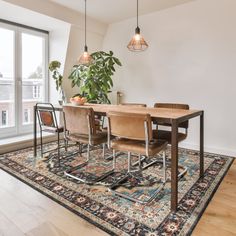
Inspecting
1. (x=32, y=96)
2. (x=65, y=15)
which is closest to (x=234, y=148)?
(x=65, y=15)

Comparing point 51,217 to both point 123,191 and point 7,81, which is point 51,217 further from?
point 7,81

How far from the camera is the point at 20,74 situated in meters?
3.85

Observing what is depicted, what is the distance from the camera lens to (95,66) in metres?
3.78

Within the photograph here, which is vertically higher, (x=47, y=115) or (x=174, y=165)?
(x=47, y=115)

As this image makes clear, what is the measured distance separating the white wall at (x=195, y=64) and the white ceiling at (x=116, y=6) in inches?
6.7

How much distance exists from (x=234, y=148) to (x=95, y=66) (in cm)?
263

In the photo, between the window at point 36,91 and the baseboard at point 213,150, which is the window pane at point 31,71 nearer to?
the window at point 36,91

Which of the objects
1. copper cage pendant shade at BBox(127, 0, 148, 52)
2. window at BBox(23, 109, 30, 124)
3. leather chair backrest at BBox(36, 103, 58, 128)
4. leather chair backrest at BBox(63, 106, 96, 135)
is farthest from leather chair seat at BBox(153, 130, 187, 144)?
window at BBox(23, 109, 30, 124)

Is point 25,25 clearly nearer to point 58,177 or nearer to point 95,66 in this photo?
point 95,66

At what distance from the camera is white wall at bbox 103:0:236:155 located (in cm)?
306

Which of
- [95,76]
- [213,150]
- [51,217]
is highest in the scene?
[95,76]

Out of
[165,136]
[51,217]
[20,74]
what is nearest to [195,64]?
[165,136]

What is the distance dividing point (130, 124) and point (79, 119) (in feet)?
2.16

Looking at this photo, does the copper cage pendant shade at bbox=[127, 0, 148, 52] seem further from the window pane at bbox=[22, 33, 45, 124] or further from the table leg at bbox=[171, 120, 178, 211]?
the window pane at bbox=[22, 33, 45, 124]
